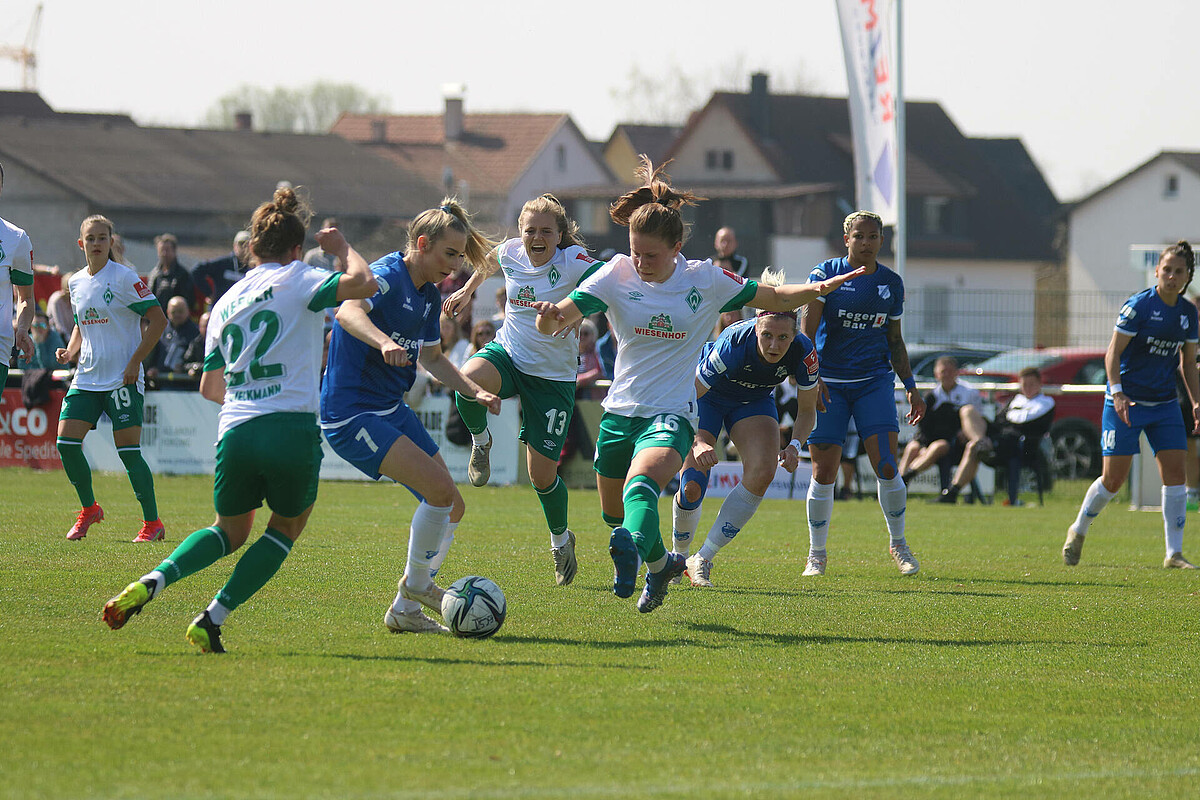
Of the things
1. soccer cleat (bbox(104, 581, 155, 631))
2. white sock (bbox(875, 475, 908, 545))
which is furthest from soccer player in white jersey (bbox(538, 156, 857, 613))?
white sock (bbox(875, 475, 908, 545))

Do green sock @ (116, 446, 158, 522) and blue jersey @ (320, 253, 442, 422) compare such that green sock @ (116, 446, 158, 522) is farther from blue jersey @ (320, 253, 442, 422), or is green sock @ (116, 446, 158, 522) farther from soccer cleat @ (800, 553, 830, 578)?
soccer cleat @ (800, 553, 830, 578)

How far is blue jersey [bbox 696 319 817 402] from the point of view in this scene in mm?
8805

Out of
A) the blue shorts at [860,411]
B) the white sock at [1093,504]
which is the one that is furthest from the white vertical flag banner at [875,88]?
A: the blue shorts at [860,411]

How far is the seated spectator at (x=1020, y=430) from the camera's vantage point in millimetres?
17781

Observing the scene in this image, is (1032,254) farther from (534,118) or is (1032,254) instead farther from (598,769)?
(598,769)

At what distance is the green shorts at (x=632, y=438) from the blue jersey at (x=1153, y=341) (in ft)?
15.8

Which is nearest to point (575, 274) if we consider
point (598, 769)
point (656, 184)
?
point (656, 184)

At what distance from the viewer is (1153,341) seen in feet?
→ 35.0

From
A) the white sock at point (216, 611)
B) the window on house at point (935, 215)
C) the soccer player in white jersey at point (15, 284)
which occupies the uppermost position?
the window on house at point (935, 215)

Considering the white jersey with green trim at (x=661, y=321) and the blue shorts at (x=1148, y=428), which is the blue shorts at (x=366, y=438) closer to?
the white jersey with green trim at (x=661, y=321)

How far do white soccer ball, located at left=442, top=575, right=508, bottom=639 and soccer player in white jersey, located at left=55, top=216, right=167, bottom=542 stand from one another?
15.3 ft

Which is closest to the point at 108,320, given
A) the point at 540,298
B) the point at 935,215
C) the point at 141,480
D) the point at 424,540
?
the point at 141,480

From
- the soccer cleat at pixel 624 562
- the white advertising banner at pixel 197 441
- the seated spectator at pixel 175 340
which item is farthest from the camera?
the seated spectator at pixel 175 340

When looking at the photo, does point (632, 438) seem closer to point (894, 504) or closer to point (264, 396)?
point (264, 396)
